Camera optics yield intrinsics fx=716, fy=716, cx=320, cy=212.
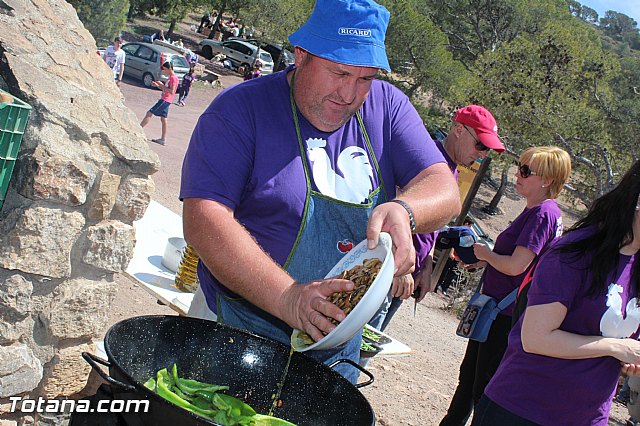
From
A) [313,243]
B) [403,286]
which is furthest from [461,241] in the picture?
[313,243]

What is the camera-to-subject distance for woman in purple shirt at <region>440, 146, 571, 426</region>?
3998mm

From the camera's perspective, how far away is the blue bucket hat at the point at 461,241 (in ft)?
15.6

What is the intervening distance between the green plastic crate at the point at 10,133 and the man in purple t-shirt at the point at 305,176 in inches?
28.5

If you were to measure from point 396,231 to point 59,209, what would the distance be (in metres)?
1.35

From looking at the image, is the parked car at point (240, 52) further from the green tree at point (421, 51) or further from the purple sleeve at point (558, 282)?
the purple sleeve at point (558, 282)

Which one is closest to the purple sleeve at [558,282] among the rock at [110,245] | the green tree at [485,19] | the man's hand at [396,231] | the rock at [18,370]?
the man's hand at [396,231]

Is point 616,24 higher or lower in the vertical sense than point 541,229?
higher

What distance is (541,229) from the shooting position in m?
3.98

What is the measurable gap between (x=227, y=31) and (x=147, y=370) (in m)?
41.7

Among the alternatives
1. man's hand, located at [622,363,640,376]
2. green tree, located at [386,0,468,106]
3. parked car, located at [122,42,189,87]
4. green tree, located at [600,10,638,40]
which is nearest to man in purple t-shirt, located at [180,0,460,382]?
man's hand, located at [622,363,640,376]

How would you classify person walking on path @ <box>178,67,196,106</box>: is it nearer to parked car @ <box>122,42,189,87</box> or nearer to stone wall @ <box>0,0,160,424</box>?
parked car @ <box>122,42,189,87</box>

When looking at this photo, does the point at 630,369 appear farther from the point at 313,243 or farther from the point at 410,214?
the point at 313,243

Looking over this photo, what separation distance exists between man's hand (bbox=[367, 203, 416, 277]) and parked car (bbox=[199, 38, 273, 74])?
105ft

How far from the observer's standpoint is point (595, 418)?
2.79 meters
